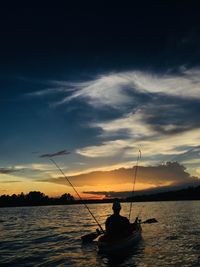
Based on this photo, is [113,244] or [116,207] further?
[116,207]

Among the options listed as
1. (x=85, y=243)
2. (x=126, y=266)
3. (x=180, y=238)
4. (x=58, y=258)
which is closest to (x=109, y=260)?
(x=126, y=266)

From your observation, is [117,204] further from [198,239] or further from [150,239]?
[198,239]

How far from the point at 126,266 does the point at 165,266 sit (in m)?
2.28

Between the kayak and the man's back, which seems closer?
the kayak

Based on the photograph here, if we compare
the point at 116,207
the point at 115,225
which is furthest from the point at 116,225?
the point at 116,207

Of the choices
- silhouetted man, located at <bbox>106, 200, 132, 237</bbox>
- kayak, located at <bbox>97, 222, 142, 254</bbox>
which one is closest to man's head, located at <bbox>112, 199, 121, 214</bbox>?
silhouetted man, located at <bbox>106, 200, 132, 237</bbox>

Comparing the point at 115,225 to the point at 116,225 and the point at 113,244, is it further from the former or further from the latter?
the point at 113,244

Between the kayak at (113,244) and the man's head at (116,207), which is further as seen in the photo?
the man's head at (116,207)

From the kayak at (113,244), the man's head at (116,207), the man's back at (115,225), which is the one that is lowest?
the kayak at (113,244)

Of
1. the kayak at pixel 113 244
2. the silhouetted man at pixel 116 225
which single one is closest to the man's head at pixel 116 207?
the silhouetted man at pixel 116 225

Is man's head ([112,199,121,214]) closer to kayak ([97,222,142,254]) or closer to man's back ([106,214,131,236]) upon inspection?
man's back ([106,214,131,236])

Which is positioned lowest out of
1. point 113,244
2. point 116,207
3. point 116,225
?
A: point 113,244

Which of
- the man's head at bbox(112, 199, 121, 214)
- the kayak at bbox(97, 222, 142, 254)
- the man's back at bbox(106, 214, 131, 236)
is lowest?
the kayak at bbox(97, 222, 142, 254)

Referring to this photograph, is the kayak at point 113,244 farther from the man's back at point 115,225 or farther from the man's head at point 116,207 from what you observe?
the man's head at point 116,207
